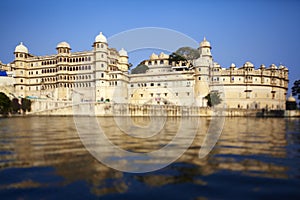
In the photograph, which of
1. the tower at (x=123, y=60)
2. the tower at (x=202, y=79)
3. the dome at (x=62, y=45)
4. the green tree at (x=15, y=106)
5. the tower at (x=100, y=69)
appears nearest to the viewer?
the green tree at (x=15, y=106)

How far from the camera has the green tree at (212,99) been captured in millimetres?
54188

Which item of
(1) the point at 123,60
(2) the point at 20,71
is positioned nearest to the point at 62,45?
(2) the point at 20,71

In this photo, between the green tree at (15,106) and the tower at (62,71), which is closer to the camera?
the green tree at (15,106)

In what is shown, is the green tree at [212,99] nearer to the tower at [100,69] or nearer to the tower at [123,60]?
the tower at [100,69]

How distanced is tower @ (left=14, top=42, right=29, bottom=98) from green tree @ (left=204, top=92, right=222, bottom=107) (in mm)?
44189

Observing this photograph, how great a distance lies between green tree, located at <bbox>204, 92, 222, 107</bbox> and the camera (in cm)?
5419

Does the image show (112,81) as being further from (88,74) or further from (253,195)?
(253,195)

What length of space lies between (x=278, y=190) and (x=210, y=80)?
56.7 metres

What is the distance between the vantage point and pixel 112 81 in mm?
54281

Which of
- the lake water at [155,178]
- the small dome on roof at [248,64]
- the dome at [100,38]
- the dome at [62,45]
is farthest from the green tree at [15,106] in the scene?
the small dome on roof at [248,64]

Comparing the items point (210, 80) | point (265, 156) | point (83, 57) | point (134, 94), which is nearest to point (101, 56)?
point (83, 57)

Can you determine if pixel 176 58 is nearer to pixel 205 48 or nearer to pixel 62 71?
pixel 205 48

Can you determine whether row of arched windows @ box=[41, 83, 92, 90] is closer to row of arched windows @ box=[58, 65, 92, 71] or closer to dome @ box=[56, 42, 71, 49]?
row of arched windows @ box=[58, 65, 92, 71]

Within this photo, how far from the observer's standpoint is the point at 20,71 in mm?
60000
